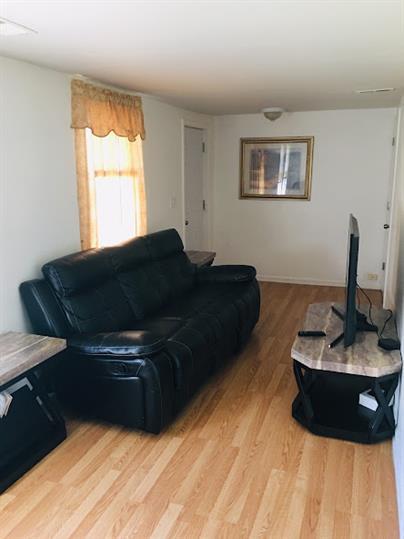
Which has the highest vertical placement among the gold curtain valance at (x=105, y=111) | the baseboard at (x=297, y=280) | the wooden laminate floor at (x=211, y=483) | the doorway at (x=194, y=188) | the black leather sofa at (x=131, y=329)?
the gold curtain valance at (x=105, y=111)

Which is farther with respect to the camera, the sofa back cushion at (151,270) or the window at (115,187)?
the window at (115,187)

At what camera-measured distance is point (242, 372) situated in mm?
3523

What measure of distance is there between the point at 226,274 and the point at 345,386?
1532 mm

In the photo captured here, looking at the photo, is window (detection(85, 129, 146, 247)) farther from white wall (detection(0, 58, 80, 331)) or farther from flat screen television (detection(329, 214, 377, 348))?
flat screen television (detection(329, 214, 377, 348))

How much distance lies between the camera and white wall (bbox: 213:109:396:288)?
5.41 metres

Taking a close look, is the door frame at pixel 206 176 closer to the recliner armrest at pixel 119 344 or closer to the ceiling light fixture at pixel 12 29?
the recliner armrest at pixel 119 344

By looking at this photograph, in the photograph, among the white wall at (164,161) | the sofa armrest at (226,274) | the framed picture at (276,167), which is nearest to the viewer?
the sofa armrest at (226,274)

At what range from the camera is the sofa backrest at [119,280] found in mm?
2889

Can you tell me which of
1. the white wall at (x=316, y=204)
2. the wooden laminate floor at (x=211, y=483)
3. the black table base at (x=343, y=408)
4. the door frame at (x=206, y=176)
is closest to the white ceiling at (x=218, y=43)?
the door frame at (x=206, y=176)

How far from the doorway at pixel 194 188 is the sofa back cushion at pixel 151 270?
123 centimetres

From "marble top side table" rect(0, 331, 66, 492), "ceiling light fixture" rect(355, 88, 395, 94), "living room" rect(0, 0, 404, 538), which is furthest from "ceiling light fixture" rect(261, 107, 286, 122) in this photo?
"marble top side table" rect(0, 331, 66, 492)

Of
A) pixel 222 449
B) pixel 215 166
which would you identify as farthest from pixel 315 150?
pixel 222 449

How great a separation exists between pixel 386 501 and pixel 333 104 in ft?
13.0

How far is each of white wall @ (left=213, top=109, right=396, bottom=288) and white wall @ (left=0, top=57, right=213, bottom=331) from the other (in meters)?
3.07
